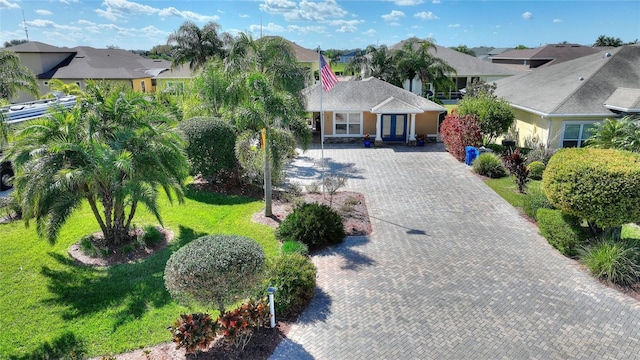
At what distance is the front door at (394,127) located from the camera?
26812mm

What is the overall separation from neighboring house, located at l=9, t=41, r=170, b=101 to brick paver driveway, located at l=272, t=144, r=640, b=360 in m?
38.3

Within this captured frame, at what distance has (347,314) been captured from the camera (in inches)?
354

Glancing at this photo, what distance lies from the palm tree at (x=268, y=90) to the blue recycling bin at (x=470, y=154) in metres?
9.46

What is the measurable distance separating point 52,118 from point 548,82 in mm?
26783

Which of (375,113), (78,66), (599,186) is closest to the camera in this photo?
(599,186)

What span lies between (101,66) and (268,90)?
40.2m

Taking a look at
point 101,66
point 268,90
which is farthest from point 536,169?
point 101,66

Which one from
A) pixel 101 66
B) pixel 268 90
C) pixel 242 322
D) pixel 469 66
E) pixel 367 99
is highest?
pixel 101 66

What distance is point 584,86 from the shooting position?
22.2 meters

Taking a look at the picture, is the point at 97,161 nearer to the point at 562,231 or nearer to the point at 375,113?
the point at 562,231

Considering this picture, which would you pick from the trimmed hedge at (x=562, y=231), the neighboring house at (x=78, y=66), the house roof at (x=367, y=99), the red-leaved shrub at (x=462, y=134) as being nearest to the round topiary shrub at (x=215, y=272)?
the trimmed hedge at (x=562, y=231)

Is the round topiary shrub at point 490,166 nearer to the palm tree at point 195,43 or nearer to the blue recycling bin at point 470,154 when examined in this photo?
the blue recycling bin at point 470,154

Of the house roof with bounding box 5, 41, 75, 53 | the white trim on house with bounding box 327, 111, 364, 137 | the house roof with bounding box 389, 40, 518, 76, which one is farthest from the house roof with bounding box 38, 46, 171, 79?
the house roof with bounding box 389, 40, 518, 76

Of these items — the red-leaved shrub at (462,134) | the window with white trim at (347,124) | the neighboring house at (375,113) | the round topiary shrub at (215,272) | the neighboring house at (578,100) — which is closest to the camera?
the round topiary shrub at (215,272)
